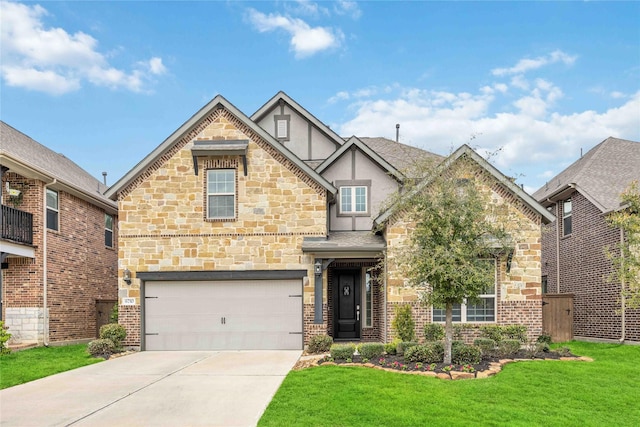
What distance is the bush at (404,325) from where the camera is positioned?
14.7 m

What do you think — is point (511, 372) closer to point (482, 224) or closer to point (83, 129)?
point (482, 224)

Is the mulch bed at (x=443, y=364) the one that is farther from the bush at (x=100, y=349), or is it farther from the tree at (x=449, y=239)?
the bush at (x=100, y=349)

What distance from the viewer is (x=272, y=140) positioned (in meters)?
16.1

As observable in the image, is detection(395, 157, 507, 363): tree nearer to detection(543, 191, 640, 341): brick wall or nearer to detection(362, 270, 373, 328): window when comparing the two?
detection(362, 270, 373, 328): window

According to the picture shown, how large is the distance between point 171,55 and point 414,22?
26.1 ft

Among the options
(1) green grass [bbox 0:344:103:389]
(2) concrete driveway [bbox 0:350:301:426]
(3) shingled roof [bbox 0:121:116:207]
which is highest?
(3) shingled roof [bbox 0:121:116:207]

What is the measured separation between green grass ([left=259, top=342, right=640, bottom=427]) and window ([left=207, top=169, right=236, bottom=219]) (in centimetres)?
651

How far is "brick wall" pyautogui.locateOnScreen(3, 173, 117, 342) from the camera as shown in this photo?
16.8 metres

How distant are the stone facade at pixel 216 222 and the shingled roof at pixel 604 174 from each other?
910cm

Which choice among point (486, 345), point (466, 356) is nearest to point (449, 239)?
point (466, 356)

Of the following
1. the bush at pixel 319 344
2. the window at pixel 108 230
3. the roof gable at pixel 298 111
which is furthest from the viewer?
the window at pixel 108 230

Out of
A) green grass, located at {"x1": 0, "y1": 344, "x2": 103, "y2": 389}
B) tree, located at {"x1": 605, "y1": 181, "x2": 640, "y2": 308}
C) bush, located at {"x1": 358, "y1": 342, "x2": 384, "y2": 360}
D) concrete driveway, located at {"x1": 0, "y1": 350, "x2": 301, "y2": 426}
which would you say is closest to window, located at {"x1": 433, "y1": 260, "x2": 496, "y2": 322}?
bush, located at {"x1": 358, "y1": 342, "x2": 384, "y2": 360}

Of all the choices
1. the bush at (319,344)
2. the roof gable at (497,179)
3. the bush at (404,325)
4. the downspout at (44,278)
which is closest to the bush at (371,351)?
the bush at (319,344)

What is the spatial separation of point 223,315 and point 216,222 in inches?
110
